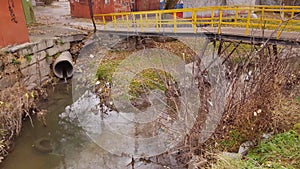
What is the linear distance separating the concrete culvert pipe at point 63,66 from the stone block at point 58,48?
23 centimetres

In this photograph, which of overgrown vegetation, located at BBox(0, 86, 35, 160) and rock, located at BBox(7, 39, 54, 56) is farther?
Answer: rock, located at BBox(7, 39, 54, 56)

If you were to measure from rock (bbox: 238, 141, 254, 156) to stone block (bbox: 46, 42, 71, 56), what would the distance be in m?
7.75

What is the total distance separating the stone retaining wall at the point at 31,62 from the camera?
7.52m

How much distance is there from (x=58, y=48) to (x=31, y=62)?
1719mm

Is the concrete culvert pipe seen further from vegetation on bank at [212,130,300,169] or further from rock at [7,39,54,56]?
vegetation on bank at [212,130,300,169]

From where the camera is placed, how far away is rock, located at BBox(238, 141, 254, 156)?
430 cm

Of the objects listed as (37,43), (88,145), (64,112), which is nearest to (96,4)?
(37,43)

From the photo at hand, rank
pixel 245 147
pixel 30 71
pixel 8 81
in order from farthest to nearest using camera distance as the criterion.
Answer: pixel 30 71 < pixel 8 81 < pixel 245 147

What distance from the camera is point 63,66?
33.2ft

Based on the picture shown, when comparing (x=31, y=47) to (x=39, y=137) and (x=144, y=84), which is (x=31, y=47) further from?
(x=144, y=84)

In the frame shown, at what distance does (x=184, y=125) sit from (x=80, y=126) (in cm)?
324

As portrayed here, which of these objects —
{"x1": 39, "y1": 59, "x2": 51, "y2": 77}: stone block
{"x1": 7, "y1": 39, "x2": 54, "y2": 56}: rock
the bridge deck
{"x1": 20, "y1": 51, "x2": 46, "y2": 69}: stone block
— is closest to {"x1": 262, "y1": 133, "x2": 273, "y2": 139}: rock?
the bridge deck

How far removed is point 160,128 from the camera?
598cm

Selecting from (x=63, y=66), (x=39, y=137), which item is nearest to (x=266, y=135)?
(x=39, y=137)
